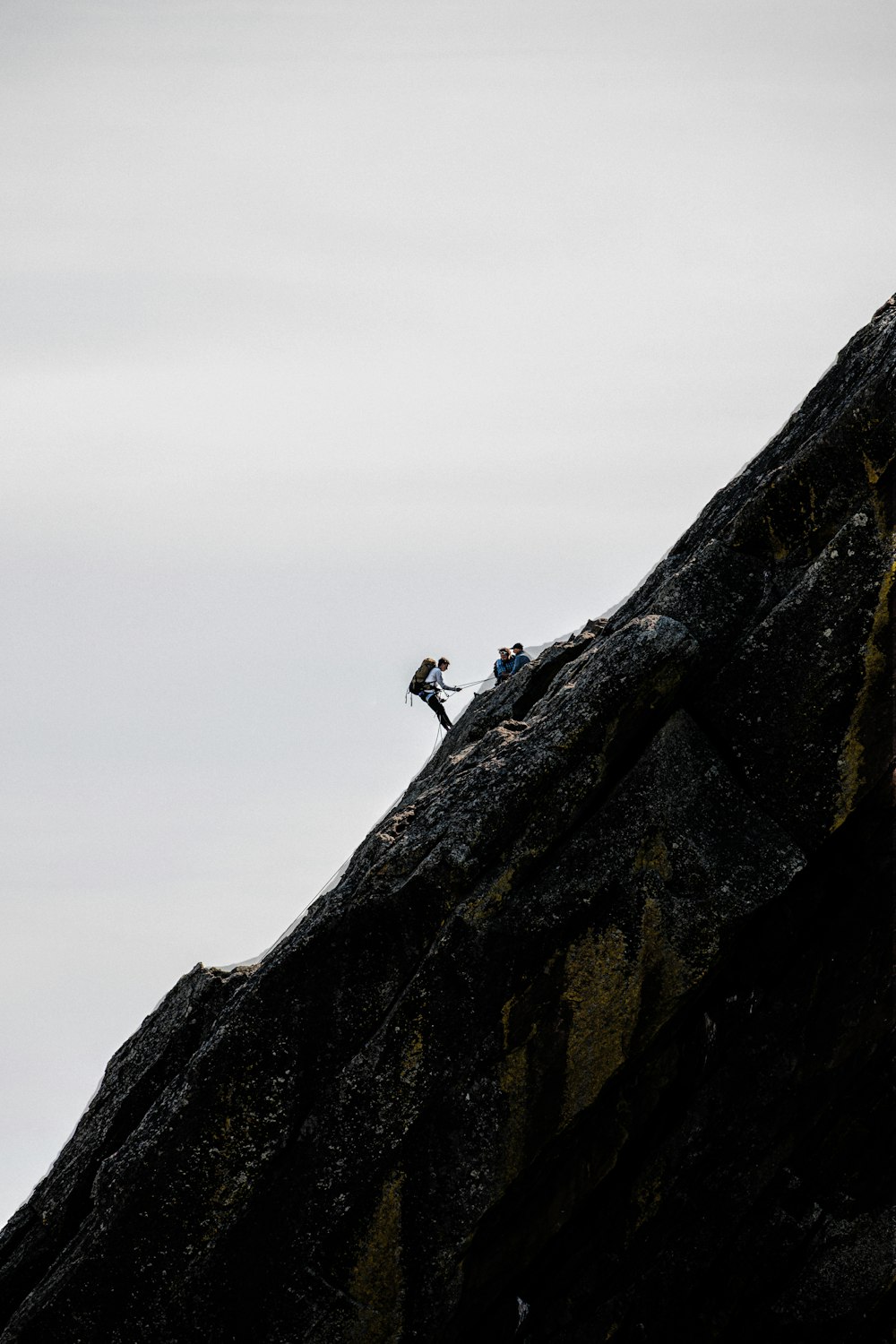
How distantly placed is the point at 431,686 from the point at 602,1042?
85.3ft

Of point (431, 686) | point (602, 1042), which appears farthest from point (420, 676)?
point (602, 1042)

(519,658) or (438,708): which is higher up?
(438,708)

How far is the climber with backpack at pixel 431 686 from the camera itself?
143 ft

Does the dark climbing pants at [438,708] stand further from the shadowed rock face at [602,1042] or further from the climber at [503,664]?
the shadowed rock face at [602,1042]

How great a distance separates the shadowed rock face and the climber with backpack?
2219cm

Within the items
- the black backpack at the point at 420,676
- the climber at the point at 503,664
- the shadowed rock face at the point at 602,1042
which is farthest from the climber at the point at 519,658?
the shadowed rock face at the point at 602,1042

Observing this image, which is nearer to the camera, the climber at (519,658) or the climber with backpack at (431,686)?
the climber at (519,658)

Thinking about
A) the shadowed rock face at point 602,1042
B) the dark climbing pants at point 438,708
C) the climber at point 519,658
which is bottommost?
the shadowed rock face at point 602,1042

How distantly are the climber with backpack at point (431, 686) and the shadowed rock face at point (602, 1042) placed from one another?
2219cm

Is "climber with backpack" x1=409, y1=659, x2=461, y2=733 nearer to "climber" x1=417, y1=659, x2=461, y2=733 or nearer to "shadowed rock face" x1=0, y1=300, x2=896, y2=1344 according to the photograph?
"climber" x1=417, y1=659, x2=461, y2=733

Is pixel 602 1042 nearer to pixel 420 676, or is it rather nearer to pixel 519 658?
pixel 519 658

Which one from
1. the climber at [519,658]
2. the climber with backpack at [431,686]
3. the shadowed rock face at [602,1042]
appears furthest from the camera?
the climber with backpack at [431,686]

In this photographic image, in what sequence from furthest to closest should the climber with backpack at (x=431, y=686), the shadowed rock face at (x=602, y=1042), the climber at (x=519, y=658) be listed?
1. the climber with backpack at (x=431, y=686)
2. the climber at (x=519, y=658)
3. the shadowed rock face at (x=602, y=1042)

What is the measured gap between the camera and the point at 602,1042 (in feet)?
60.1
